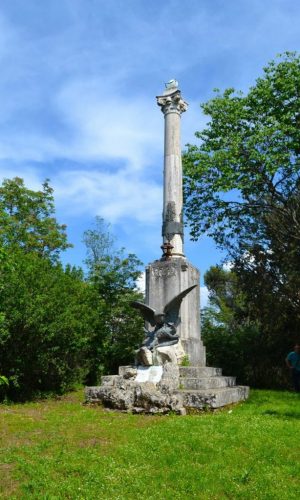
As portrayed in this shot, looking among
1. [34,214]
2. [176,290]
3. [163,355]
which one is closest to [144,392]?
[163,355]

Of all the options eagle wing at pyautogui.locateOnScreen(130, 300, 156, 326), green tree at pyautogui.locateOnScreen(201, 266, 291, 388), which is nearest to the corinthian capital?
eagle wing at pyautogui.locateOnScreen(130, 300, 156, 326)

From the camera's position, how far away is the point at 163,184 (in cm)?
1471

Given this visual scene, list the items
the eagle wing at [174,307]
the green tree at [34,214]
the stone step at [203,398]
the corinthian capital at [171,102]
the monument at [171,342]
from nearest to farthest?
the stone step at [203,398]
the monument at [171,342]
the eagle wing at [174,307]
the corinthian capital at [171,102]
the green tree at [34,214]

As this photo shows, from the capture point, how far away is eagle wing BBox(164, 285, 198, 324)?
38.8 ft

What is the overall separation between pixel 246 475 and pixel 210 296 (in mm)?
35126

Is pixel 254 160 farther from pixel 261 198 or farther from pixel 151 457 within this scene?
pixel 151 457

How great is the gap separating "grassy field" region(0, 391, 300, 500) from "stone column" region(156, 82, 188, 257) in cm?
618

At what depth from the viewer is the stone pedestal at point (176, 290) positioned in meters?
13.0

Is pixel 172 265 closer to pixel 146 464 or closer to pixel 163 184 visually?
pixel 163 184

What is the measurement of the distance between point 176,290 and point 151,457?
6.93m

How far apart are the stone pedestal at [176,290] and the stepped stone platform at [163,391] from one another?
4.75 feet

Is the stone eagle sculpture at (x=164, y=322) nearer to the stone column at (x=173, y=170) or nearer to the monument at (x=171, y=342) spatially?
the monument at (x=171, y=342)

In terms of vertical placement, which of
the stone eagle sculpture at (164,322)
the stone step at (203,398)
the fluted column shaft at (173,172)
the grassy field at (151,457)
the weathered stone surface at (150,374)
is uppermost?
the fluted column shaft at (173,172)

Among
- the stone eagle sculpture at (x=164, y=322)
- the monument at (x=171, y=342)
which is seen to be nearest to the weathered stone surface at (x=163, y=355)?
the monument at (x=171, y=342)
